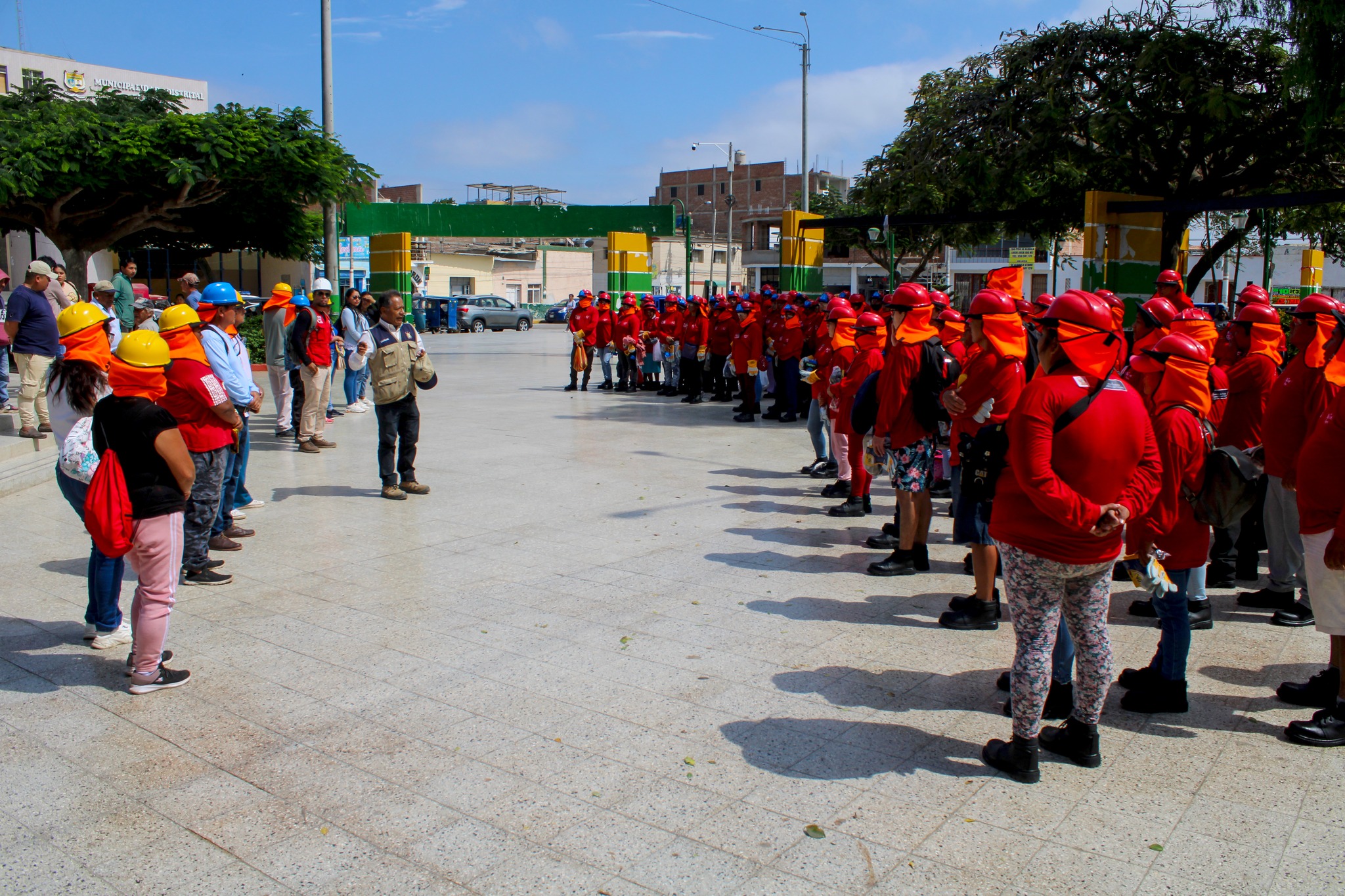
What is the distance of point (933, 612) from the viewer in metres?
5.88

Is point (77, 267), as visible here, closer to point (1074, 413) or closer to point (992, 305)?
point (992, 305)

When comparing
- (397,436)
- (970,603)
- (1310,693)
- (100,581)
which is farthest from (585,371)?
(1310,693)

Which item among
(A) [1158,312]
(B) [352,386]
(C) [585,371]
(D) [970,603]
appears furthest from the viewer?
(C) [585,371]

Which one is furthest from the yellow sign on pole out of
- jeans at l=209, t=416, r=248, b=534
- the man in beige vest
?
jeans at l=209, t=416, r=248, b=534

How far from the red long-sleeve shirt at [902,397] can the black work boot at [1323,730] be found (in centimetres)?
271

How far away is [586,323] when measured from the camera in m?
18.4

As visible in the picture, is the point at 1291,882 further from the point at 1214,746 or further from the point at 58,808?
the point at 58,808

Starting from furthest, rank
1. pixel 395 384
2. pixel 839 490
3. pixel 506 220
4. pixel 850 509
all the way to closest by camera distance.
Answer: pixel 506 220 → pixel 839 490 → pixel 395 384 → pixel 850 509

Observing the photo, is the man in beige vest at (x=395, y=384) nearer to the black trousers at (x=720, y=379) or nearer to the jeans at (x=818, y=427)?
the jeans at (x=818, y=427)

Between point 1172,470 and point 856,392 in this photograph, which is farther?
point 856,392

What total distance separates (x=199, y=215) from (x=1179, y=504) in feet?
78.9

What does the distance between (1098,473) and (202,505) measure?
16.8ft

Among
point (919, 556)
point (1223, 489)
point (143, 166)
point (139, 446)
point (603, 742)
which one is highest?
point (143, 166)

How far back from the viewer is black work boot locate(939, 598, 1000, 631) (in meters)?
5.57
